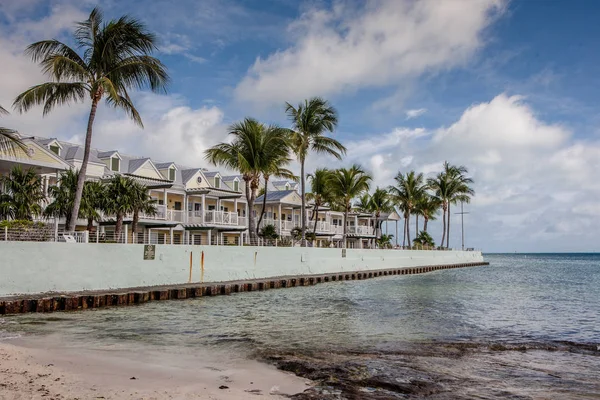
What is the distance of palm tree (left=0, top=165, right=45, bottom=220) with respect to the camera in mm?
22203

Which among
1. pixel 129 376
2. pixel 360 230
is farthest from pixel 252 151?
pixel 360 230

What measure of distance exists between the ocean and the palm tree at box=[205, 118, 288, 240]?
46.9ft

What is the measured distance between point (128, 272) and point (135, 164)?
20.1 meters

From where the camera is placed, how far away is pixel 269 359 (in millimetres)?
10000

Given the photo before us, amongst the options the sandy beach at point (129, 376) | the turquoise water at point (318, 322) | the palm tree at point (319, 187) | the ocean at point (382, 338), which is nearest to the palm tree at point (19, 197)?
the ocean at point (382, 338)

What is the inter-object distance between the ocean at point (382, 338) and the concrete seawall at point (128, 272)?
100 centimetres

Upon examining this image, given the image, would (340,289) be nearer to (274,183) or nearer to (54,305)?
(54,305)

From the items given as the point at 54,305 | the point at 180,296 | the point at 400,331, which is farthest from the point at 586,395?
the point at 180,296

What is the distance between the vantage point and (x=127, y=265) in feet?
68.4

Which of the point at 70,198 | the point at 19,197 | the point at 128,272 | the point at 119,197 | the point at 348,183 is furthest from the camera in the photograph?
the point at 348,183

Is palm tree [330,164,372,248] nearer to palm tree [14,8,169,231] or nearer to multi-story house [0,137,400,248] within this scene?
multi-story house [0,137,400,248]

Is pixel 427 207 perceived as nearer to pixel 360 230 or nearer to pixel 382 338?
pixel 360 230

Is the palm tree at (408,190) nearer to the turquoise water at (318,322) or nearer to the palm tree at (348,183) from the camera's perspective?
the palm tree at (348,183)

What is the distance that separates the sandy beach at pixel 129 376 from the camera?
6867 mm
